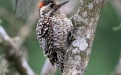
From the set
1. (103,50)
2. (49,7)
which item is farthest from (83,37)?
(103,50)

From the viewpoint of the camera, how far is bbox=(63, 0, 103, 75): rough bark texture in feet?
19.7

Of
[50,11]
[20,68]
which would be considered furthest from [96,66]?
[50,11]

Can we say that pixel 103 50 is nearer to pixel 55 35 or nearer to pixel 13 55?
pixel 13 55

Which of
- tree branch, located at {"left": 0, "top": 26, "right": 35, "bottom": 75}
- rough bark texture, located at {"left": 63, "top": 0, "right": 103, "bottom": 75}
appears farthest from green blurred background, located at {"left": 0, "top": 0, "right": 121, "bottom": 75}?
rough bark texture, located at {"left": 63, "top": 0, "right": 103, "bottom": 75}

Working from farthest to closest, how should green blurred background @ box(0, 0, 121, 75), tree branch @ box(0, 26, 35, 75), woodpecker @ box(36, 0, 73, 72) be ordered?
green blurred background @ box(0, 0, 121, 75) < tree branch @ box(0, 26, 35, 75) < woodpecker @ box(36, 0, 73, 72)

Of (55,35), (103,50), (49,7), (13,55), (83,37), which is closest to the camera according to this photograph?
(83,37)

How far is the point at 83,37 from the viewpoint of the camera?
20.0ft

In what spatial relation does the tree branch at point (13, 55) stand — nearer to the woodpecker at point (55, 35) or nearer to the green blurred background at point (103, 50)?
the woodpecker at point (55, 35)

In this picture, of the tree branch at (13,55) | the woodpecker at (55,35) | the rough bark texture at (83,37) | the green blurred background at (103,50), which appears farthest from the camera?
the green blurred background at (103,50)

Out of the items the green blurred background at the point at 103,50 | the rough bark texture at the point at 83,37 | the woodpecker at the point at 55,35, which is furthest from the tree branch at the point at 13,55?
the green blurred background at the point at 103,50

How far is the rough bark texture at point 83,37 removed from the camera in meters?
6.00

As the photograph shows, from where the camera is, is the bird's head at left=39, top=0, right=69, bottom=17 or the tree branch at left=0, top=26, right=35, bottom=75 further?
the tree branch at left=0, top=26, right=35, bottom=75

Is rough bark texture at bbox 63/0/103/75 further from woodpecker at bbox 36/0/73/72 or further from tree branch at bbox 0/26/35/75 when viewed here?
tree branch at bbox 0/26/35/75

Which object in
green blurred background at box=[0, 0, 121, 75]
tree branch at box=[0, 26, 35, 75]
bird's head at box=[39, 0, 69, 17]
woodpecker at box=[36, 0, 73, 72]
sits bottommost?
green blurred background at box=[0, 0, 121, 75]
